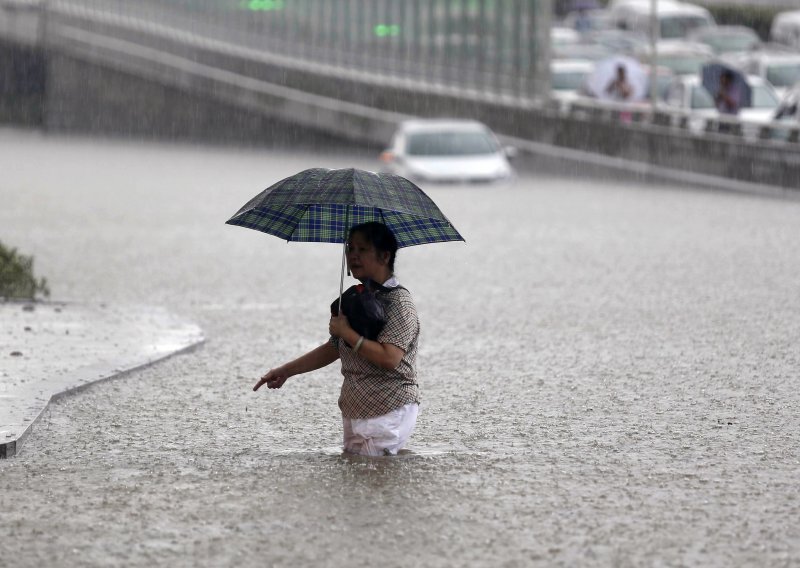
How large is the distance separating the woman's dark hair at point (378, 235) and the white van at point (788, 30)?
187 ft

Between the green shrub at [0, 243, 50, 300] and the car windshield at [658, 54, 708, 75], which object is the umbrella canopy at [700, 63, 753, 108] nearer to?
the car windshield at [658, 54, 708, 75]

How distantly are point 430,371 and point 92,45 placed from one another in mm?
42883

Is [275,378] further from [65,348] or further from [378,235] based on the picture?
[65,348]

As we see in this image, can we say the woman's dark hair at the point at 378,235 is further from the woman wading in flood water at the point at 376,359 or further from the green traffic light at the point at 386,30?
the green traffic light at the point at 386,30

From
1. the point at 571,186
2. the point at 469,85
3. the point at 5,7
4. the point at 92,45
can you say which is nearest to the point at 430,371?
the point at 571,186

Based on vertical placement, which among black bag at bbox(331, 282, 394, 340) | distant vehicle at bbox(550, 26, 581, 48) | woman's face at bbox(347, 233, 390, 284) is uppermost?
woman's face at bbox(347, 233, 390, 284)

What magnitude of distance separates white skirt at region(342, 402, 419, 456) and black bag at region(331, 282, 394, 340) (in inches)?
15.7

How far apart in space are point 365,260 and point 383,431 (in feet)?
2.48

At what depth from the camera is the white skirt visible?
8.11 m

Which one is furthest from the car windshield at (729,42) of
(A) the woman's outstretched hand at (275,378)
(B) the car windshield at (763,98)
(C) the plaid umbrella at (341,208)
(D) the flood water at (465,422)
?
(A) the woman's outstretched hand at (275,378)

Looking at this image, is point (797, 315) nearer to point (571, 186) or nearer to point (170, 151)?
point (571, 186)

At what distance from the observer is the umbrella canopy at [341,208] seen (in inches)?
309


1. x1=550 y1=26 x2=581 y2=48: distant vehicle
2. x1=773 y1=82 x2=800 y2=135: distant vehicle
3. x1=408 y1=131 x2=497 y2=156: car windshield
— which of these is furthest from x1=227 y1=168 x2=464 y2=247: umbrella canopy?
x1=550 y1=26 x2=581 y2=48: distant vehicle

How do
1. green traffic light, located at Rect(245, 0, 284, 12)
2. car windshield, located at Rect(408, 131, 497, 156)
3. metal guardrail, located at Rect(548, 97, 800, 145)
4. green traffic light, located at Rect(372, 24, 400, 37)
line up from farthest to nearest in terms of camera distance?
green traffic light, located at Rect(245, 0, 284, 12) < green traffic light, located at Rect(372, 24, 400, 37) < car windshield, located at Rect(408, 131, 497, 156) < metal guardrail, located at Rect(548, 97, 800, 145)
